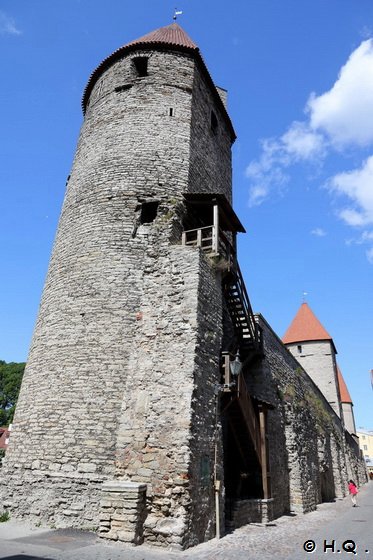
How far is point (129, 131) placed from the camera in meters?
13.7

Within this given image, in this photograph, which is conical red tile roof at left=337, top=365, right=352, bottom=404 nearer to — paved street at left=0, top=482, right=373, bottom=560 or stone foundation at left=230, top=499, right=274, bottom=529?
stone foundation at left=230, top=499, right=274, bottom=529

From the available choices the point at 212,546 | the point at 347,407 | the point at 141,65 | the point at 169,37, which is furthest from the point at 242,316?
the point at 347,407

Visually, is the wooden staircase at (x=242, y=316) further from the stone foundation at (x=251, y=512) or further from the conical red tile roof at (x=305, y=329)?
the conical red tile roof at (x=305, y=329)

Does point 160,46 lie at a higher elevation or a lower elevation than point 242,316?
higher

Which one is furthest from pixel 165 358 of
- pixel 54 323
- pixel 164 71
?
pixel 164 71

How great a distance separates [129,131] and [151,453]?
10.3 metres

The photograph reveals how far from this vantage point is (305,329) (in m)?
36.6

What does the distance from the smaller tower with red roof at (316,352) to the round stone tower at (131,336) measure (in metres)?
24.4

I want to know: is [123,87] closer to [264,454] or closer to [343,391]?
[264,454]

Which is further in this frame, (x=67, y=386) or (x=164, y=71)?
(x=164, y=71)

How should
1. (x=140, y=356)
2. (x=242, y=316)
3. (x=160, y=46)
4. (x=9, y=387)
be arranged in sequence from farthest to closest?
1. (x=9, y=387)
2. (x=160, y=46)
3. (x=242, y=316)
4. (x=140, y=356)

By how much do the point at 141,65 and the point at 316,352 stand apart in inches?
1085

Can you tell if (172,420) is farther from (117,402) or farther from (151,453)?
(117,402)

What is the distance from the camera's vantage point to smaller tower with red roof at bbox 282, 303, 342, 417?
33.2 metres
